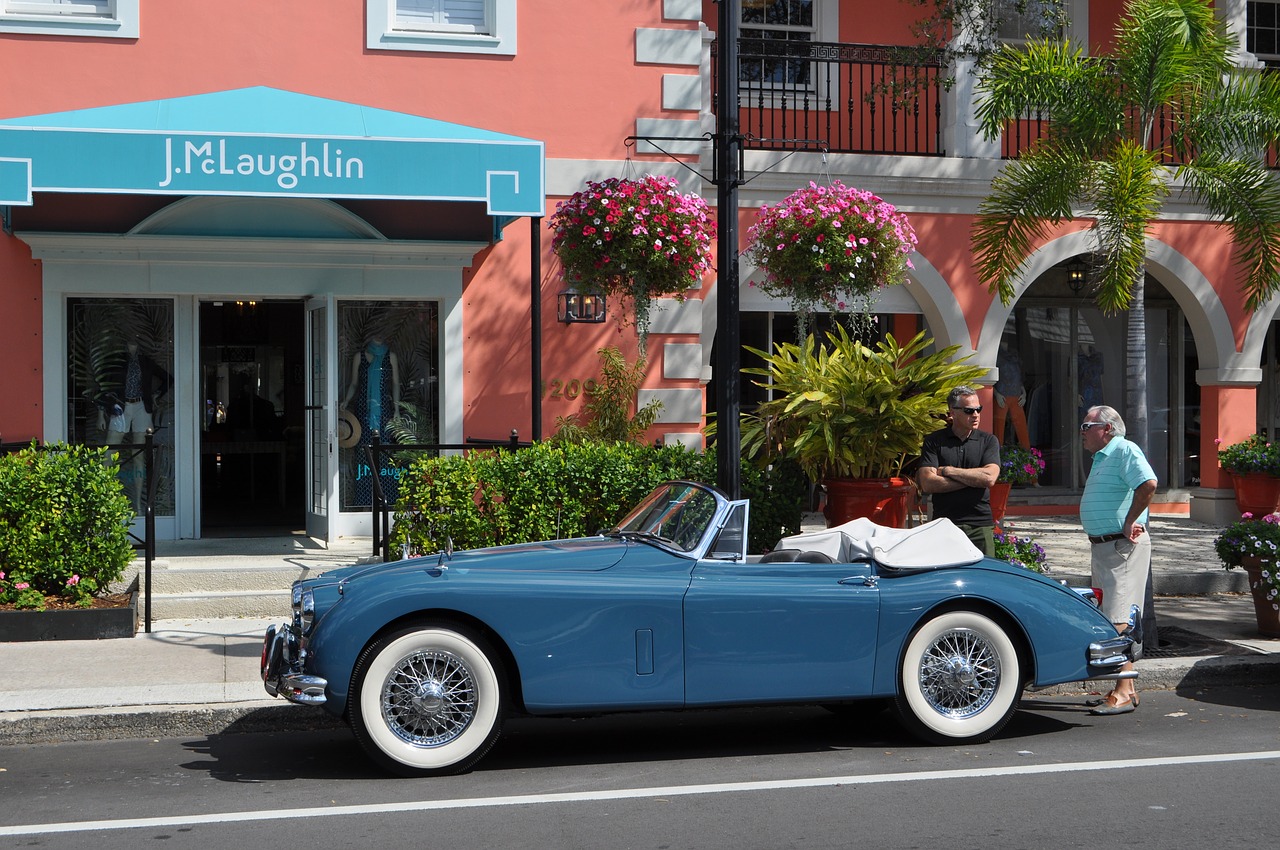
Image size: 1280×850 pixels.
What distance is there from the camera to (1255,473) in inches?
569

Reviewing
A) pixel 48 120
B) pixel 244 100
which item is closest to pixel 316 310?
pixel 244 100

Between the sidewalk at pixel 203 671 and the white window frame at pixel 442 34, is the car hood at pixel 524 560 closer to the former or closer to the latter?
the sidewalk at pixel 203 671

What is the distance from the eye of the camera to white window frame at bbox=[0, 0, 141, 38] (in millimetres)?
10844

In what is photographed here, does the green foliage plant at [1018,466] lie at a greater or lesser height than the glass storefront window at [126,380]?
lesser

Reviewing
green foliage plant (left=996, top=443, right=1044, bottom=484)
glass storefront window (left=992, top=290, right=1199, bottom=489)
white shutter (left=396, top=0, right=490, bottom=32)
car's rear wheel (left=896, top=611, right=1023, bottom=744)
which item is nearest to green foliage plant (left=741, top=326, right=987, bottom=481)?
car's rear wheel (left=896, top=611, right=1023, bottom=744)

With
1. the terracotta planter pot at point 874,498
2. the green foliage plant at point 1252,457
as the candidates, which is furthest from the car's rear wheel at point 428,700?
the green foliage plant at point 1252,457

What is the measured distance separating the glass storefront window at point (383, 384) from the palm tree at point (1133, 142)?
5.29 metres

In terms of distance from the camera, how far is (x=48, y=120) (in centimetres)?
947

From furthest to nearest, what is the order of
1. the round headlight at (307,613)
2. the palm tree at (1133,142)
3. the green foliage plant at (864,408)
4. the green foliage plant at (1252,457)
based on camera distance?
the green foliage plant at (1252,457)
the palm tree at (1133,142)
the green foliage plant at (864,408)
the round headlight at (307,613)

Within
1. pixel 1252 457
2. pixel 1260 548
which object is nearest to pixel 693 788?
pixel 1260 548

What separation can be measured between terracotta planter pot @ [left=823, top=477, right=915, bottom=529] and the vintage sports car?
109 inches

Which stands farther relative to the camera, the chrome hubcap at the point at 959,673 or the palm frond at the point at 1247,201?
the palm frond at the point at 1247,201

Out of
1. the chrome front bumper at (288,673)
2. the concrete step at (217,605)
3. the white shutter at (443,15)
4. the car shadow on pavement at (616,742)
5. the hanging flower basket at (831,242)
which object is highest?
the white shutter at (443,15)

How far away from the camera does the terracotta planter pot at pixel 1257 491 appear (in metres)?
14.4
